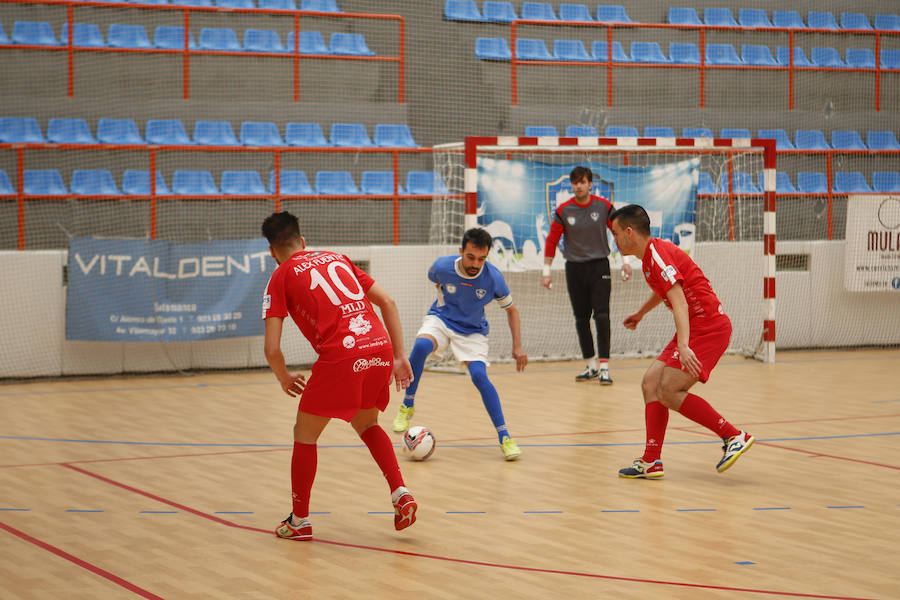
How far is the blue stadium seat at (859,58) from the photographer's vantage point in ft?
63.4

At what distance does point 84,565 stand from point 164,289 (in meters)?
6.99

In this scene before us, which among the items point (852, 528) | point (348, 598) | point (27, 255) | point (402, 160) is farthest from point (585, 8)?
point (348, 598)

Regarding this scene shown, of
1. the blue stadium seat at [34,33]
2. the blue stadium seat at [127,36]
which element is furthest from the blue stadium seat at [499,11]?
the blue stadium seat at [34,33]

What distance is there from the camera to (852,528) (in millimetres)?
5492

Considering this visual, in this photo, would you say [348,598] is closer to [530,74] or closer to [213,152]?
[213,152]

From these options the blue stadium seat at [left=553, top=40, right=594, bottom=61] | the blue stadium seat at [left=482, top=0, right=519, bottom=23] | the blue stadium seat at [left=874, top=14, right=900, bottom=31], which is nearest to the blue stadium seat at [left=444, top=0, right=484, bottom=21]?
the blue stadium seat at [left=482, top=0, right=519, bottom=23]

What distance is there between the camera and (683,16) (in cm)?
1944

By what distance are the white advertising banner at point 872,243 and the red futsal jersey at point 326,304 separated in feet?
32.8

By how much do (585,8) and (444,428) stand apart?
1234 centimetres

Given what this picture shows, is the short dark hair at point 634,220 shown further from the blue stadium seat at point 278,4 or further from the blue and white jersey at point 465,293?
the blue stadium seat at point 278,4

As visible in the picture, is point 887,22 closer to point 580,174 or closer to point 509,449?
point 580,174

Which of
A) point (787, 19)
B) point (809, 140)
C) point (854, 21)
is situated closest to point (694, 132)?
point (809, 140)

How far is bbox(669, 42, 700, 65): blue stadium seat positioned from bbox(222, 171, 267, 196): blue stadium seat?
7.84 m

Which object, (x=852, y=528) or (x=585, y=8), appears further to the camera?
(x=585, y=8)
